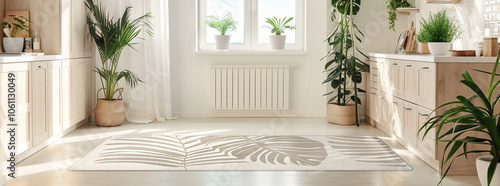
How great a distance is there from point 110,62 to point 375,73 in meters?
2.83

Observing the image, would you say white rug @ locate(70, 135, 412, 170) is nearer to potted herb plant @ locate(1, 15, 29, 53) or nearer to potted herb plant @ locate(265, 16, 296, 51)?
Answer: potted herb plant @ locate(1, 15, 29, 53)

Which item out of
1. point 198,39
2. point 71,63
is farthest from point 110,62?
point 198,39

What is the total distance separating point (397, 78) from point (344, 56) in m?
1.34

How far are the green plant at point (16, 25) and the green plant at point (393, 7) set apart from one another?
3.74 m

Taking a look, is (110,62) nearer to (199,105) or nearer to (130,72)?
(130,72)

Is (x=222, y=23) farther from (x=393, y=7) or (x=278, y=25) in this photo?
(x=393, y=7)

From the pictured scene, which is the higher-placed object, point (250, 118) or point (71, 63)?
point (71, 63)

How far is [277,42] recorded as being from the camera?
658 centimetres

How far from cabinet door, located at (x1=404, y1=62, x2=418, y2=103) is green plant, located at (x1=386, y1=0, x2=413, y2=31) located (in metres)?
1.74

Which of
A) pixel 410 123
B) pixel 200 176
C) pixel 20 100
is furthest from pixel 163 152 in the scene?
pixel 410 123

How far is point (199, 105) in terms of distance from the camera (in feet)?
22.0

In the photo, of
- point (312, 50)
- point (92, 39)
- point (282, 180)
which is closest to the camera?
point (282, 180)

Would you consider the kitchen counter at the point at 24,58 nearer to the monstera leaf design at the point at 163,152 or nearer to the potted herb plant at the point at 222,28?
the monstera leaf design at the point at 163,152

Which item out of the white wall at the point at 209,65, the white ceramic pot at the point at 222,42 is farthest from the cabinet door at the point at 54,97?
the white ceramic pot at the point at 222,42
